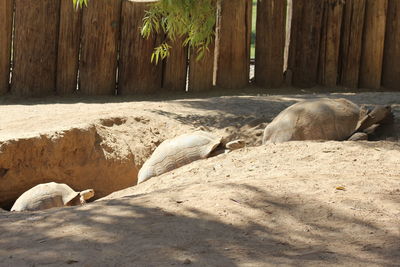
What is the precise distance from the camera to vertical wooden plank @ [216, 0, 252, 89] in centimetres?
955

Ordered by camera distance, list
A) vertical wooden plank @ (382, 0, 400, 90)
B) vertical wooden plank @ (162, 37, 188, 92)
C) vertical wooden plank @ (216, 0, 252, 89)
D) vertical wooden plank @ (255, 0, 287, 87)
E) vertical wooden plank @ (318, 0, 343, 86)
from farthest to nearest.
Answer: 1. vertical wooden plank @ (382, 0, 400, 90)
2. vertical wooden plank @ (318, 0, 343, 86)
3. vertical wooden plank @ (255, 0, 287, 87)
4. vertical wooden plank @ (216, 0, 252, 89)
5. vertical wooden plank @ (162, 37, 188, 92)

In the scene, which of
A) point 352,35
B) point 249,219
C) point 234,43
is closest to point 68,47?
point 234,43

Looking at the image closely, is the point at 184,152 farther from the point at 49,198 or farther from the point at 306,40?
the point at 306,40

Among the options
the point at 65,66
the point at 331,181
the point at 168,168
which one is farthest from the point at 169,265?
the point at 65,66

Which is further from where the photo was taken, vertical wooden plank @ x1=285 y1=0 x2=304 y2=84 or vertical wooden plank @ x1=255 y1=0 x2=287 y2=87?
vertical wooden plank @ x1=285 y1=0 x2=304 y2=84

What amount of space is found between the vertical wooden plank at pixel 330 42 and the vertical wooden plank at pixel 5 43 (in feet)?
13.6

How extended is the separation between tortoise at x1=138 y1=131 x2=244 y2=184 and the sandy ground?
414 mm

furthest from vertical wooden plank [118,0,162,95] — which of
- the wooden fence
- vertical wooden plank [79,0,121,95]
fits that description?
vertical wooden plank [79,0,121,95]

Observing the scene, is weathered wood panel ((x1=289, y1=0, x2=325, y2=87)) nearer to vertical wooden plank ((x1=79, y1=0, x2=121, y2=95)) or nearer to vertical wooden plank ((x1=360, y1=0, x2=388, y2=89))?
vertical wooden plank ((x1=360, y1=0, x2=388, y2=89))

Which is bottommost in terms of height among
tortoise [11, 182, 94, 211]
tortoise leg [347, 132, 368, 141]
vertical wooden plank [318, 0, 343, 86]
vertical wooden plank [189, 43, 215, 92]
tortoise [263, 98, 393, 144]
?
tortoise [11, 182, 94, 211]

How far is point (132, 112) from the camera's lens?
812 cm

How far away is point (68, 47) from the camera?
30.5ft

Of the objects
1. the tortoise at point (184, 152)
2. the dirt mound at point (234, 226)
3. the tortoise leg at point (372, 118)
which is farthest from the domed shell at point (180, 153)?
the dirt mound at point (234, 226)

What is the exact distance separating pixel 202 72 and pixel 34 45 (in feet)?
7.14
